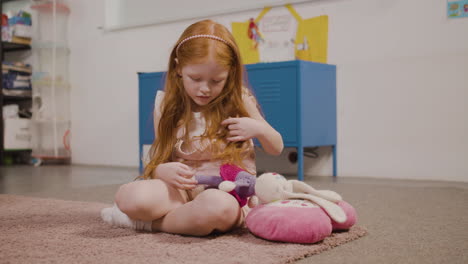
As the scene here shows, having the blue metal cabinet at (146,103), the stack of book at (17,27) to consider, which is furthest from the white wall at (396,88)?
the stack of book at (17,27)

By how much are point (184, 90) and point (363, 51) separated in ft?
5.11

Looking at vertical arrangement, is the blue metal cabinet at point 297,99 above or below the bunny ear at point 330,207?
above

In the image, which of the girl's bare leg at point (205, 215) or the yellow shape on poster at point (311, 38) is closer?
the girl's bare leg at point (205, 215)

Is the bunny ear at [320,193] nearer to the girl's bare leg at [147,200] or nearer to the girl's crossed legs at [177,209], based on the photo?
the girl's crossed legs at [177,209]

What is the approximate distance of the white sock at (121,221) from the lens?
3.61 ft

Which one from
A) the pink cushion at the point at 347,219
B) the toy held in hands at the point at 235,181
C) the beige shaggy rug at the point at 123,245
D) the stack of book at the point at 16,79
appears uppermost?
the stack of book at the point at 16,79

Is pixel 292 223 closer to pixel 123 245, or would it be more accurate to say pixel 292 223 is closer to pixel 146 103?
pixel 123 245

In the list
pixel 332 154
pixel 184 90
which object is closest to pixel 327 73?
pixel 332 154

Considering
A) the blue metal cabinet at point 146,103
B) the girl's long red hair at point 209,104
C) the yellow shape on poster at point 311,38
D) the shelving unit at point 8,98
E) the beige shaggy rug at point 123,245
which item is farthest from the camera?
the shelving unit at point 8,98

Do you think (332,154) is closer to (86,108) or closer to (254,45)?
(254,45)

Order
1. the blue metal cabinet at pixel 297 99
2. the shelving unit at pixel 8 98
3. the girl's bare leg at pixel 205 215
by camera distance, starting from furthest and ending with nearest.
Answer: the shelving unit at pixel 8 98 → the blue metal cabinet at pixel 297 99 → the girl's bare leg at pixel 205 215

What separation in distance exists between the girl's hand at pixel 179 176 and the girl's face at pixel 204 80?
159mm

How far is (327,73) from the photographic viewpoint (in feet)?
8.23

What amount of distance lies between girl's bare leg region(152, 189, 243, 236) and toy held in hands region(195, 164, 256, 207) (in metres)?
0.03
